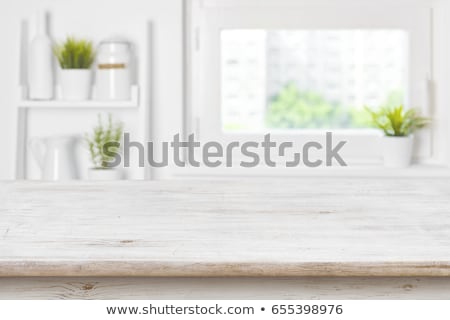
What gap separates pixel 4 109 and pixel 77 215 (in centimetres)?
181

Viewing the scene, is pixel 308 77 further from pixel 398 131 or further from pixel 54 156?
pixel 54 156

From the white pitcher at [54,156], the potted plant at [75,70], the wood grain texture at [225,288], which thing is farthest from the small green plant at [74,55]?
the wood grain texture at [225,288]

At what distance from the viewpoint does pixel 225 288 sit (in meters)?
0.37

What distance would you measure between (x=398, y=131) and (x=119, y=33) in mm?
989

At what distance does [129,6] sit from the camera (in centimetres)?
215

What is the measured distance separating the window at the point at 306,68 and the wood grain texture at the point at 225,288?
1856 millimetres

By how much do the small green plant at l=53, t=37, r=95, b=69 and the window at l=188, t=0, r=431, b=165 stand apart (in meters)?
0.36

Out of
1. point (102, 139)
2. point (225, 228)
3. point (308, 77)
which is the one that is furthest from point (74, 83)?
point (225, 228)

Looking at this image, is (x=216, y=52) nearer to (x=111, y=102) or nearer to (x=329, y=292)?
(x=111, y=102)

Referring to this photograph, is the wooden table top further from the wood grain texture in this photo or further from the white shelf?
the white shelf

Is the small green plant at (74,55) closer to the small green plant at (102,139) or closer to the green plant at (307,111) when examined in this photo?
the small green plant at (102,139)

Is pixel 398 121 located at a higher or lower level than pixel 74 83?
lower

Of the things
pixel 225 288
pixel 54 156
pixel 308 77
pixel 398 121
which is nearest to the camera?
pixel 225 288

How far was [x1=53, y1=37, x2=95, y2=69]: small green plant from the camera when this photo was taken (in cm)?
209
